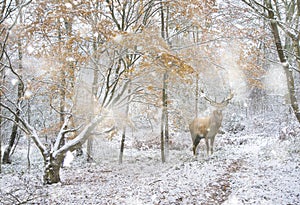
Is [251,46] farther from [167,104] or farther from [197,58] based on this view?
[167,104]

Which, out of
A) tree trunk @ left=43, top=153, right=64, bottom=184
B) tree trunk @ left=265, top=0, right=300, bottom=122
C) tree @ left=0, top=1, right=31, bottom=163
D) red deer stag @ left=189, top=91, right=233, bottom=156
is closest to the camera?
tree @ left=0, top=1, right=31, bottom=163

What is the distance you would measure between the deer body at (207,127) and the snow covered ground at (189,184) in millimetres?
1100

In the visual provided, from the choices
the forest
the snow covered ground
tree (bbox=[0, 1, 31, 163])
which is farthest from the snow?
tree (bbox=[0, 1, 31, 163])

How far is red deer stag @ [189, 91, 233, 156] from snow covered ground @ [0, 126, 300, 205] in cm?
114

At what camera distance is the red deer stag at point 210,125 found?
1438 cm

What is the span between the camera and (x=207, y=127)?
48.8ft

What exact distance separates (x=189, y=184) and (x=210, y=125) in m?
6.29

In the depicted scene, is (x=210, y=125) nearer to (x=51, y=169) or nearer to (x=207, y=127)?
(x=207, y=127)

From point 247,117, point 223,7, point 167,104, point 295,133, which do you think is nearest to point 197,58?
point 167,104

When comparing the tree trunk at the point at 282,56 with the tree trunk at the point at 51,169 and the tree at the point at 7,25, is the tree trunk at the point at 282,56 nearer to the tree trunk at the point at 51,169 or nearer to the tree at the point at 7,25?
the tree at the point at 7,25

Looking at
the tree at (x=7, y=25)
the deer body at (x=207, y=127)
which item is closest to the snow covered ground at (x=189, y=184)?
the deer body at (x=207, y=127)

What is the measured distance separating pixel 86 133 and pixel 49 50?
13.3 ft

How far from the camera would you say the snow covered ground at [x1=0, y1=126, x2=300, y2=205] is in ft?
24.2

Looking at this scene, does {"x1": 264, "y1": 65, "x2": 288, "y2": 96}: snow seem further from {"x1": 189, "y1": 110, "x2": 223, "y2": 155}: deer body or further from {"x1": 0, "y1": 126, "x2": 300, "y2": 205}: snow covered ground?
{"x1": 189, "y1": 110, "x2": 223, "y2": 155}: deer body
